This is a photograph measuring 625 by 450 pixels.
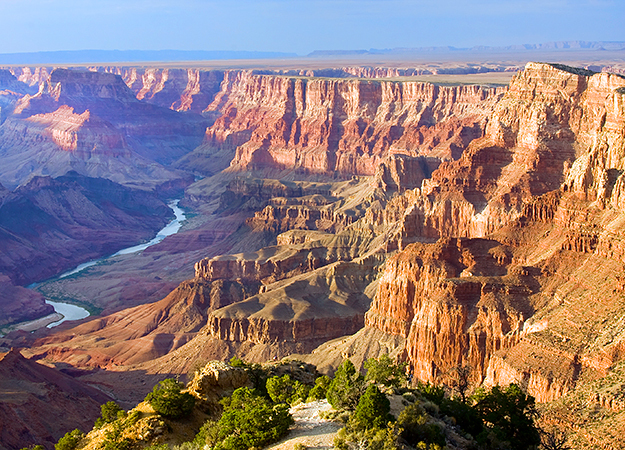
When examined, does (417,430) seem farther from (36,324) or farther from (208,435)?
(36,324)

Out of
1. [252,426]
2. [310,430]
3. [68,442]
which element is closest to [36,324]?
[68,442]

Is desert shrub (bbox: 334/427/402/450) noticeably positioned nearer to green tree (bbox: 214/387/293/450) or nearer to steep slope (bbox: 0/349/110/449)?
green tree (bbox: 214/387/293/450)

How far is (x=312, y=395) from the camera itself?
4856cm

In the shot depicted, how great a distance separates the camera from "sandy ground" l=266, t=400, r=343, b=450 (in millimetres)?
39531

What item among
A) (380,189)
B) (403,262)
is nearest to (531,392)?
(403,262)

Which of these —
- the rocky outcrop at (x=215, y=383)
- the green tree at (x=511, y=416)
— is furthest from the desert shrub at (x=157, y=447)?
the green tree at (x=511, y=416)

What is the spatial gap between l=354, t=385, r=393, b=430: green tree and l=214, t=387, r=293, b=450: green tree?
12.1 ft

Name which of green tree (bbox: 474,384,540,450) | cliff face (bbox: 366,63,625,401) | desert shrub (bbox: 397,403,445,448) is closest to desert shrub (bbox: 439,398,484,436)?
green tree (bbox: 474,384,540,450)

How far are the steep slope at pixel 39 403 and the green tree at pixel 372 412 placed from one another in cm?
4049

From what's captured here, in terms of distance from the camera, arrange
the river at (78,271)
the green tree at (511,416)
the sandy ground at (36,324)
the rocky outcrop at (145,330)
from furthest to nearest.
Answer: the river at (78,271), the sandy ground at (36,324), the rocky outcrop at (145,330), the green tree at (511,416)

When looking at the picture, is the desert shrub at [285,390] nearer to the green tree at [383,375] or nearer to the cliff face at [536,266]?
the green tree at [383,375]

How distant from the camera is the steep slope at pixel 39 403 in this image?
72938mm

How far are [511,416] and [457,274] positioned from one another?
3198 centimetres

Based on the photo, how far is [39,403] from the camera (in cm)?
7862
